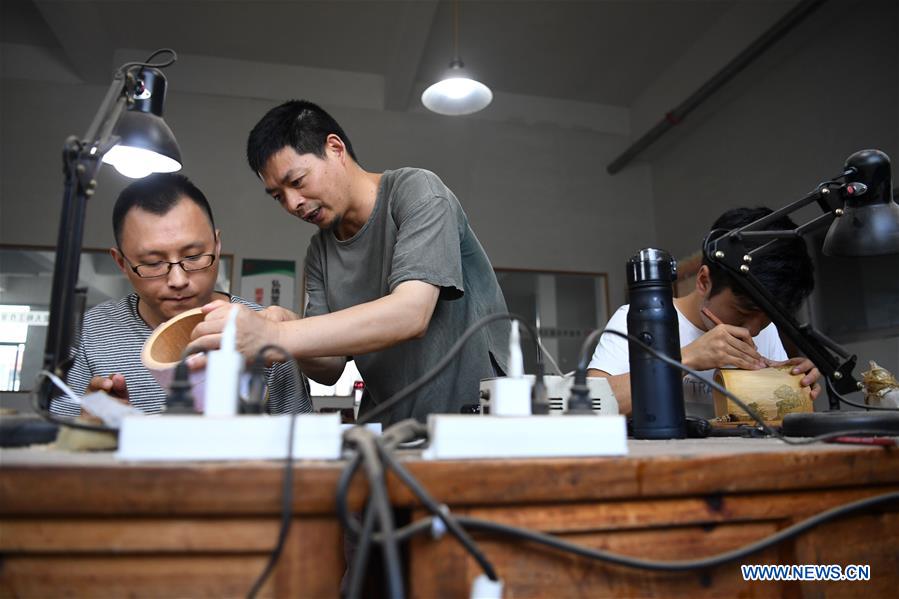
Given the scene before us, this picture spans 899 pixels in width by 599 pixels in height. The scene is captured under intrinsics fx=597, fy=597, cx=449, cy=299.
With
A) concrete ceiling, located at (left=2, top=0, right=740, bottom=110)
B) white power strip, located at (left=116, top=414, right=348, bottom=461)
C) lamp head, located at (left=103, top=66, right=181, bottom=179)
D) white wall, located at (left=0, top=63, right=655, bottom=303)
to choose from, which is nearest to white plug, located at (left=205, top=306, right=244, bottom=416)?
white power strip, located at (left=116, top=414, right=348, bottom=461)

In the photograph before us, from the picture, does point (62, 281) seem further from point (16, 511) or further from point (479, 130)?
point (479, 130)

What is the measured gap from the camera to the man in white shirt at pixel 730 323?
1486 mm

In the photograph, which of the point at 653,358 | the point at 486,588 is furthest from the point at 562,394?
the point at 486,588

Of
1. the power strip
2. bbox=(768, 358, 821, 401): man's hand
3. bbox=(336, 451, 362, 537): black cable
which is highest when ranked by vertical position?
bbox=(768, 358, 821, 401): man's hand

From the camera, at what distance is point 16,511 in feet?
1.54

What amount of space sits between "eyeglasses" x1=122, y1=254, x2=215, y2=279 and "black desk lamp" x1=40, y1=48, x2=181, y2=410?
1.41 feet

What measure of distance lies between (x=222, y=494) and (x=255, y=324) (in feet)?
1.64

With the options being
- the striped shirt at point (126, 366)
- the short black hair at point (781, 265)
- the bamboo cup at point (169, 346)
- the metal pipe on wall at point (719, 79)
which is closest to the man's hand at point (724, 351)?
the short black hair at point (781, 265)

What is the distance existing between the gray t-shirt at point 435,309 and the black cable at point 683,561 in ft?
2.77

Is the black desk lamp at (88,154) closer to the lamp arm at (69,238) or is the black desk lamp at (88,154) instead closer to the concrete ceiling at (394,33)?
the lamp arm at (69,238)

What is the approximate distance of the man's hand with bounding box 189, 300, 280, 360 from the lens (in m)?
0.89

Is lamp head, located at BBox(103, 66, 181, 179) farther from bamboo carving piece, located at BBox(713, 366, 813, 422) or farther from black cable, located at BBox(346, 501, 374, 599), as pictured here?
bamboo carving piece, located at BBox(713, 366, 813, 422)

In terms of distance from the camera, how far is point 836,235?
1.12 meters

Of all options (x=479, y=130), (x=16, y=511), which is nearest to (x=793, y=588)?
(x=16, y=511)
